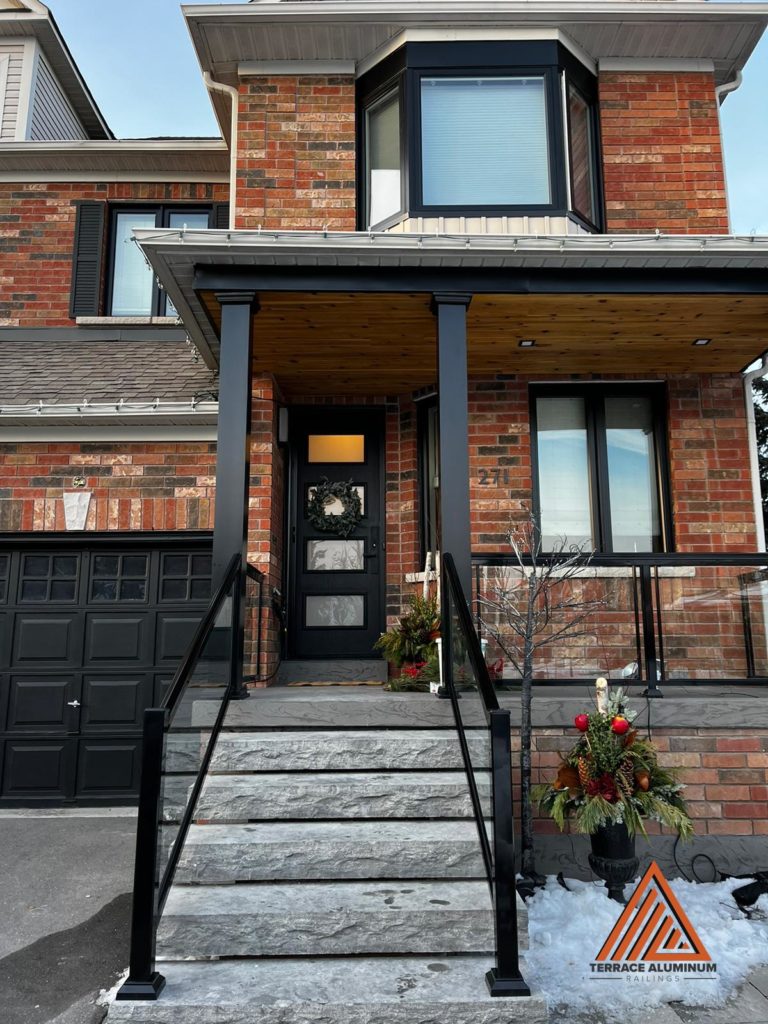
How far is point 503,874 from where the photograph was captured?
2.96 m

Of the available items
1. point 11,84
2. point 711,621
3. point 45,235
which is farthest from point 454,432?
point 11,84

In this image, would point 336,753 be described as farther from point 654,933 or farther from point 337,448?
point 337,448

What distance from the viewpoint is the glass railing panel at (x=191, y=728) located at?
321 cm

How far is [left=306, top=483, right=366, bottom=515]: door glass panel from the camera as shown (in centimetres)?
705

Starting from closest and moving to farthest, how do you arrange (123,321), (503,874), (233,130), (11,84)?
1. (503,874)
2. (233,130)
3. (123,321)
4. (11,84)

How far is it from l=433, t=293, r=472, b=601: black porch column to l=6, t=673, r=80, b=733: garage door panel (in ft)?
12.2

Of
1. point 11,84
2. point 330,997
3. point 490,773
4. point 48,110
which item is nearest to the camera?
point 330,997

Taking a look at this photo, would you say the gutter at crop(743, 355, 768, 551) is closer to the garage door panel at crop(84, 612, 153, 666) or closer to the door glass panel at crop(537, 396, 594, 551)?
the door glass panel at crop(537, 396, 594, 551)

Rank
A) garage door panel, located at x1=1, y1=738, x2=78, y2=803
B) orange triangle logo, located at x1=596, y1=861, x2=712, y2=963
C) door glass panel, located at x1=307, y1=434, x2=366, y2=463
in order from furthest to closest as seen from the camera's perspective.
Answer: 1. door glass panel, located at x1=307, y1=434, x2=366, y2=463
2. garage door panel, located at x1=1, y1=738, x2=78, y2=803
3. orange triangle logo, located at x1=596, y1=861, x2=712, y2=963

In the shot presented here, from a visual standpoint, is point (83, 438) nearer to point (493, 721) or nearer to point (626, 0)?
point (493, 721)

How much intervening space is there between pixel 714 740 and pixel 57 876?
12.7 ft

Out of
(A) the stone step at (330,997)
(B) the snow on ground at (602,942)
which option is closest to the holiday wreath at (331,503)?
(B) the snow on ground at (602,942)

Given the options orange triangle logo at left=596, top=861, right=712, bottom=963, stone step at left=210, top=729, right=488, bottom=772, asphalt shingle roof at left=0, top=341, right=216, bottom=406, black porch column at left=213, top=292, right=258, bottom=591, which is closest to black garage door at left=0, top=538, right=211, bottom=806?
asphalt shingle roof at left=0, top=341, right=216, bottom=406

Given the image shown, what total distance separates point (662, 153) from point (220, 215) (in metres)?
Answer: 4.44
